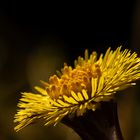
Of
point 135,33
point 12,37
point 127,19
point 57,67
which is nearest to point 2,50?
point 12,37

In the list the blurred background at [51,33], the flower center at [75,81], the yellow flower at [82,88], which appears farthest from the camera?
the blurred background at [51,33]

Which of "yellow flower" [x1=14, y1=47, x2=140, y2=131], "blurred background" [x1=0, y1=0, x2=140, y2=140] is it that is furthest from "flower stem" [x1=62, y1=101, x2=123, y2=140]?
"blurred background" [x1=0, y1=0, x2=140, y2=140]

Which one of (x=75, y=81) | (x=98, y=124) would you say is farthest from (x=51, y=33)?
(x=98, y=124)

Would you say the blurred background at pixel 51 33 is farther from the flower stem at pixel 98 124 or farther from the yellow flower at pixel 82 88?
the flower stem at pixel 98 124

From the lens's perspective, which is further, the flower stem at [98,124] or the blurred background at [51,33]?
the blurred background at [51,33]

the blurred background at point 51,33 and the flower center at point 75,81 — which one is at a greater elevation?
the blurred background at point 51,33

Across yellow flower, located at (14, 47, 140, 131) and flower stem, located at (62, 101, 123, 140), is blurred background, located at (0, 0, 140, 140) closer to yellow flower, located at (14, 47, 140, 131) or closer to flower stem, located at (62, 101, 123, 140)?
yellow flower, located at (14, 47, 140, 131)

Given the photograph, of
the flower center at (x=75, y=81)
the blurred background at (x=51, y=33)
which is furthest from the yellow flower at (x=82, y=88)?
the blurred background at (x=51, y=33)
